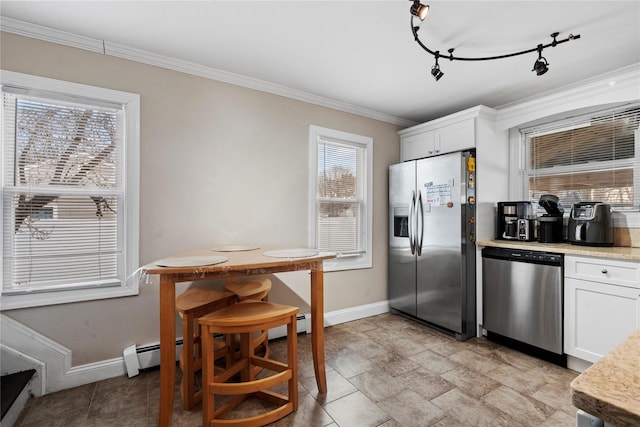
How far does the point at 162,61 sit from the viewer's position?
2381 mm

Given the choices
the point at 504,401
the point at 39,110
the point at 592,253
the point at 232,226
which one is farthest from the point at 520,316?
the point at 39,110

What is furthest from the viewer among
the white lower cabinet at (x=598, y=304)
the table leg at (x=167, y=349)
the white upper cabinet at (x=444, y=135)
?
the white upper cabinet at (x=444, y=135)

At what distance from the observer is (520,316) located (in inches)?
103

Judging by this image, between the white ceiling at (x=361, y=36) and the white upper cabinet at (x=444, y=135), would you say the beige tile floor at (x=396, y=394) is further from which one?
the white ceiling at (x=361, y=36)

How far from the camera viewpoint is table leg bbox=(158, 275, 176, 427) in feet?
5.16

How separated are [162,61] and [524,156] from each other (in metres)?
3.69

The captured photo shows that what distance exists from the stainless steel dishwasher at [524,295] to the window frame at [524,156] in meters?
0.78

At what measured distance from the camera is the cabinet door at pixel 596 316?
2.08m

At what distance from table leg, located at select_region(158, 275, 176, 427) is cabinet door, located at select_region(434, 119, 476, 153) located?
2.96 m

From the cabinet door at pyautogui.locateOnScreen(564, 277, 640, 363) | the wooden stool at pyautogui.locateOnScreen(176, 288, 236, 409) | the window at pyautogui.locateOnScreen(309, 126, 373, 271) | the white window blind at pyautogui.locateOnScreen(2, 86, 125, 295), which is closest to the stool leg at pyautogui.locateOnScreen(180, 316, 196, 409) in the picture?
the wooden stool at pyautogui.locateOnScreen(176, 288, 236, 409)

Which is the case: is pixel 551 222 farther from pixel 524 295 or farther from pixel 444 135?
pixel 444 135

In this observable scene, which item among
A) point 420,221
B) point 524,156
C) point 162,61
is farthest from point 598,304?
point 162,61

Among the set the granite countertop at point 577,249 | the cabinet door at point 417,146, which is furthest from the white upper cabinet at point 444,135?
the granite countertop at point 577,249

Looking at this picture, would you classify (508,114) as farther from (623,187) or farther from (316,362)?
(316,362)
